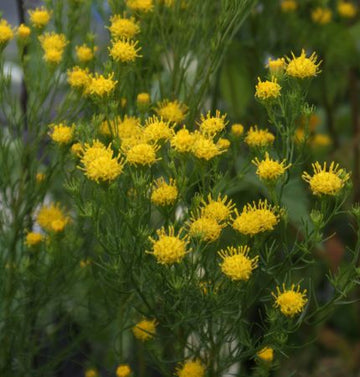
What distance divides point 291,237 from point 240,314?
74 centimetres

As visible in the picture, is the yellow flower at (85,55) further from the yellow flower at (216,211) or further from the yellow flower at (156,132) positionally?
the yellow flower at (216,211)

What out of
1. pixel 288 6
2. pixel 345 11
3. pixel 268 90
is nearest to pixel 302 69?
pixel 268 90

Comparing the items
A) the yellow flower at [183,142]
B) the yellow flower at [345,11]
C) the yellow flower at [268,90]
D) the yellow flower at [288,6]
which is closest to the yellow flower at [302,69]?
the yellow flower at [268,90]

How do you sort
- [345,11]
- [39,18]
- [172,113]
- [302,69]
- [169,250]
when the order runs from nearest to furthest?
[169,250], [302,69], [172,113], [39,18], [345,11]

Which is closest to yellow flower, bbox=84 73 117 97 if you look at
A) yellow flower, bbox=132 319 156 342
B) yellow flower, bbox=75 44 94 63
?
yellow flower, bbox=75 44 94 63

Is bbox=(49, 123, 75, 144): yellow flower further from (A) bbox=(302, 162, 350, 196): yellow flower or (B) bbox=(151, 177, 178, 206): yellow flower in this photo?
(A) bbox=(302, 162, 350, 196): yellow flower

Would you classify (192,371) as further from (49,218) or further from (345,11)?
(345,11)

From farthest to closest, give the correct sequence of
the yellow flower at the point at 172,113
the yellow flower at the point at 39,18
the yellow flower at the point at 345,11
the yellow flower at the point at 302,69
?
the yellow flower at the point at 345,11 → the yellow flower at the point at 39,18 → the yellow flower at the point at 172,113 → the yellow flower at the point at 302,69

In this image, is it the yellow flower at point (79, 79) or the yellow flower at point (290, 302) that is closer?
the yellow flower at point (290, 302)

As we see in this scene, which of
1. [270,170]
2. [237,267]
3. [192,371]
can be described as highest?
[270,170]

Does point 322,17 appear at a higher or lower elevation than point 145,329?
higher

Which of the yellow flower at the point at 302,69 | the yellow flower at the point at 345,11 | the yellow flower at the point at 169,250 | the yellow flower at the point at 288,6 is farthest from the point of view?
the yellow flower at the point at 345,11

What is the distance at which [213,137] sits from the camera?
42.0 inches

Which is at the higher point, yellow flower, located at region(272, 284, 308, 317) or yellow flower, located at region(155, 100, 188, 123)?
A: yellow flower, located at region(155, 100, 188, 123)
